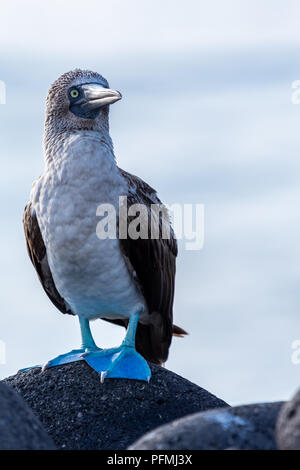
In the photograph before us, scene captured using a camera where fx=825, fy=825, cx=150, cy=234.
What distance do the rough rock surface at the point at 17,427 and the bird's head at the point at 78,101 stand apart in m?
2.88

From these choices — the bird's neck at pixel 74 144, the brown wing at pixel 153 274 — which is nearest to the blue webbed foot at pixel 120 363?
the brown wing at pixel 153 274

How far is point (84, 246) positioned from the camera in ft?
24.0

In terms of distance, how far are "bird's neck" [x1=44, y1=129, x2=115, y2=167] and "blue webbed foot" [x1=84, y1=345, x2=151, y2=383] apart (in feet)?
6.09

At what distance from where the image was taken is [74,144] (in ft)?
24.2

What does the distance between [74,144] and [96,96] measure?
0.47 m

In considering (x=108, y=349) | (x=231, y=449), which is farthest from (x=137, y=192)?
(x=231, y=449)

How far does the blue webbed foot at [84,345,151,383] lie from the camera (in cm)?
756

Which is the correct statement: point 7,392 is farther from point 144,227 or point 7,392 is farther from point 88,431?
point 144,227

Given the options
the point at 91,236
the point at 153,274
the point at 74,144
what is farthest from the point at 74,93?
the point at 153,274

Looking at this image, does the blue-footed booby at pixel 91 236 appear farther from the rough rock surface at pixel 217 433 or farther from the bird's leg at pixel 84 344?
the rough rock surface at pixel 217 433

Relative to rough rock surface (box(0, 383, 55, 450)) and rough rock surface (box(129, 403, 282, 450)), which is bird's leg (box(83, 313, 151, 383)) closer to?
rough rock surface (box(0, 383, 55, 450))

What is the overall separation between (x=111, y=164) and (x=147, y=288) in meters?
1.22

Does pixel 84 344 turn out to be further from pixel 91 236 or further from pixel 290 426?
pixel 290 426

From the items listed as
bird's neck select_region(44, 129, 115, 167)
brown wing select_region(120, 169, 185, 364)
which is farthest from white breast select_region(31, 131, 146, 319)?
brown wing select_region(120, 169, 185, 364)
